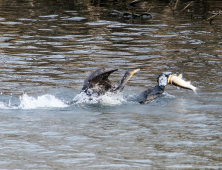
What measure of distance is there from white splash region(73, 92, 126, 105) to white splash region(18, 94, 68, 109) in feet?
1.33

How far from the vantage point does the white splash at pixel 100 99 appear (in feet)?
35.1

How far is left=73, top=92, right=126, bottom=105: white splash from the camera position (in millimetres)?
10698

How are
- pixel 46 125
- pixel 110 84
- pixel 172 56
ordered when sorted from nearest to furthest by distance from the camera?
pixel 46 125
pixel 110 84
pixel 172 56

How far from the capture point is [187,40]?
18.4 meters

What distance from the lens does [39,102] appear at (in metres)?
10.4

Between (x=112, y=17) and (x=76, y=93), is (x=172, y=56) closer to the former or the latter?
(x=76, y=93)

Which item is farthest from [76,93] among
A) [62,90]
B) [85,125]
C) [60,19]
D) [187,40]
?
[60,19]

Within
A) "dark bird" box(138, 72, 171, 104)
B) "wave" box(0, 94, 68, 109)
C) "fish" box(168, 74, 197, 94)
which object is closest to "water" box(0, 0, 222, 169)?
"wave" box(0, 94, 68, 109)

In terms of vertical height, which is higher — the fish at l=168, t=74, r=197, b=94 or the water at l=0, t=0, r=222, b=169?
the fish at l=168, t=74, r=197, b=94

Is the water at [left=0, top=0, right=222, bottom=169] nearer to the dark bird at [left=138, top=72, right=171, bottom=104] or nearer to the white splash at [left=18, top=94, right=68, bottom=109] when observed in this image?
the white splash at [left=18, top=94, right=68, bottom=109]

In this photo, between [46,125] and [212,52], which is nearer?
[46,125]

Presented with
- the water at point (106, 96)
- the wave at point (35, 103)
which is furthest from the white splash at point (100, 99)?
the wave at point (35, 103)

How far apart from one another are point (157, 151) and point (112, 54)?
9253 millimetres

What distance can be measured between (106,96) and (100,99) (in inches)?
6.6
